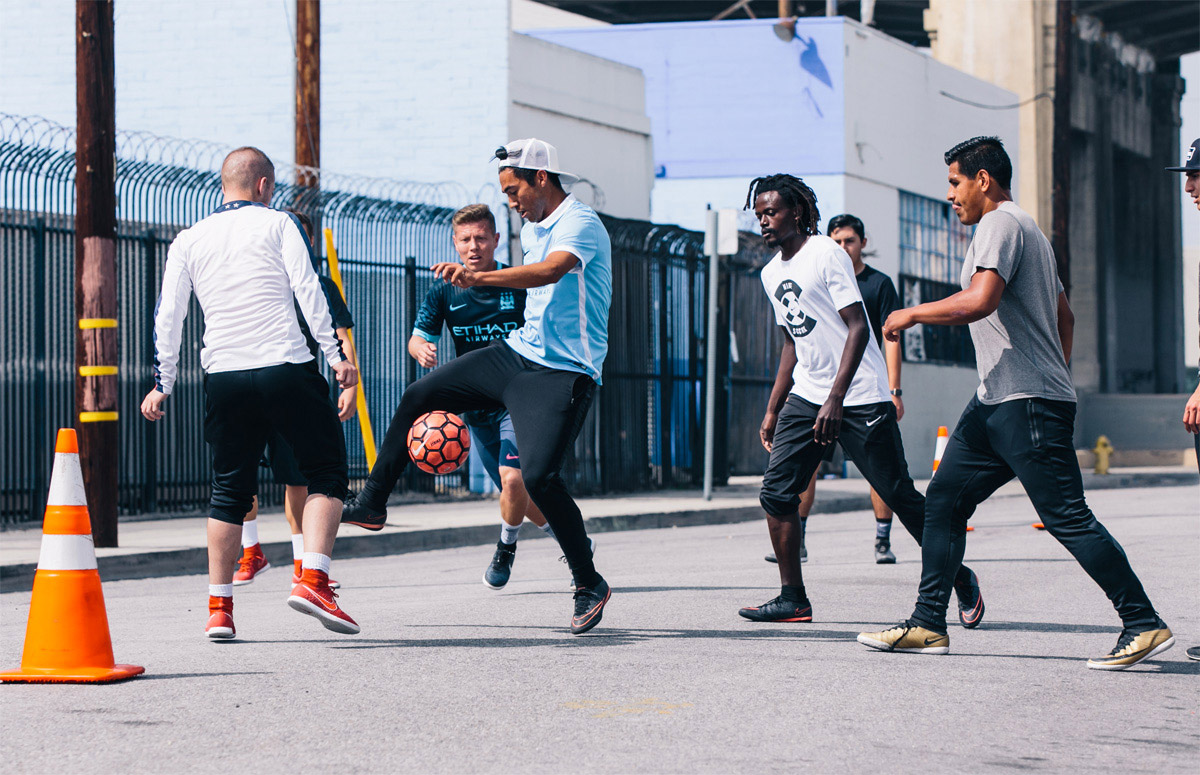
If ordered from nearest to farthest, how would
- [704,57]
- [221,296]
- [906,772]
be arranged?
[906,772], [221,296], [704,57]

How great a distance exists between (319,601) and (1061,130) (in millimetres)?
21723

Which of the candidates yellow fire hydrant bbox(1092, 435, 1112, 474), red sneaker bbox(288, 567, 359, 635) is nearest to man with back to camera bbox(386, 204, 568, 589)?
red sneaker bbox(288, 567, 359, 635)

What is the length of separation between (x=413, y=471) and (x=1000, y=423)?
10914 millimetres

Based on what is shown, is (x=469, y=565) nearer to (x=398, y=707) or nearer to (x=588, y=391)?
(x=588, y=391)

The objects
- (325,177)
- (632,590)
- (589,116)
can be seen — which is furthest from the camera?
(589,116)

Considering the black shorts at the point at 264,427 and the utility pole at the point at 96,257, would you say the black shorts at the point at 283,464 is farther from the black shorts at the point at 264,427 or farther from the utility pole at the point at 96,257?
the utility pole at the point at 96,257

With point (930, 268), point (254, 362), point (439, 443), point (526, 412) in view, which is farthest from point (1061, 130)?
point (254, 362)

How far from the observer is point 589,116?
67.8 ft

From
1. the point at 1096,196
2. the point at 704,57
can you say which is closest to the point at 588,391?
the point at 704,57

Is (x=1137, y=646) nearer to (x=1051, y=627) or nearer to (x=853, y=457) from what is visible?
(x=1051, y=627)

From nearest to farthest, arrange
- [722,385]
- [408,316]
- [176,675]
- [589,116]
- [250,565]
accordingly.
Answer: [176,675] < [250,565] < [408,316] < [722,385] < [589,116]

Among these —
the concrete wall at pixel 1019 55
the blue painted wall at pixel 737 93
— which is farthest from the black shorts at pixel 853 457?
the concrete wall at pixel 1019 55

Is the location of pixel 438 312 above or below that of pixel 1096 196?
below

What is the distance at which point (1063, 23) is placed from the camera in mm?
25672
